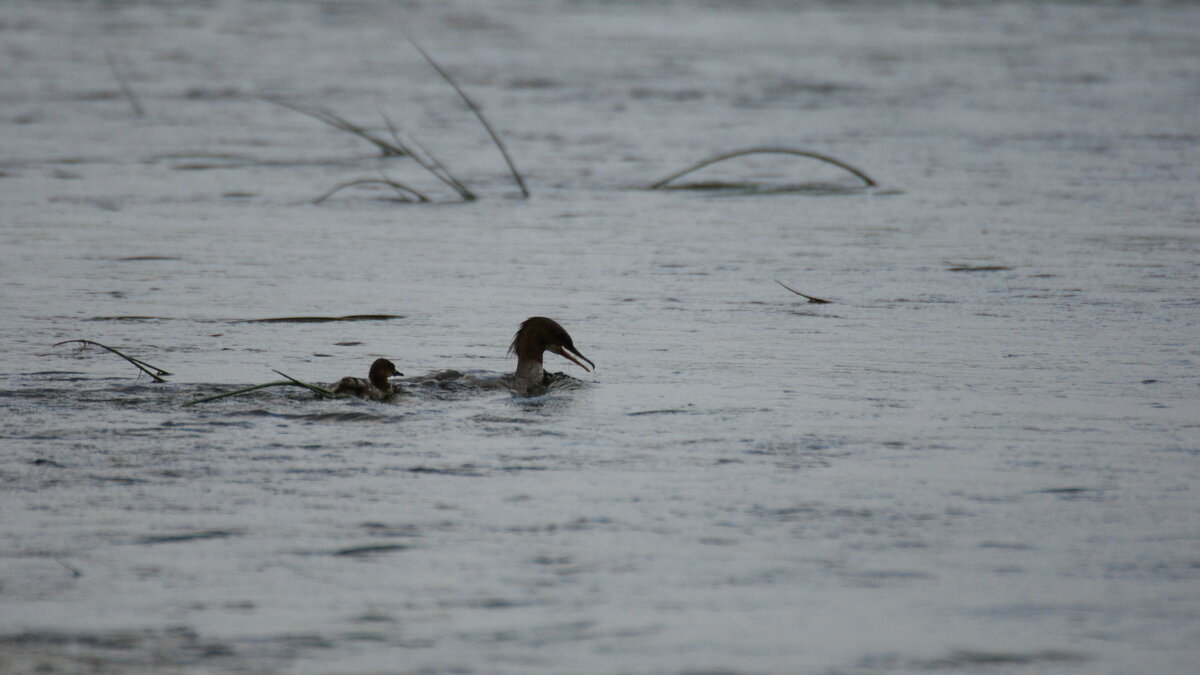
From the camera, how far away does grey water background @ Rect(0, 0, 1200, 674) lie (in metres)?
4.51

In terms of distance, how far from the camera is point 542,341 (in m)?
7.50

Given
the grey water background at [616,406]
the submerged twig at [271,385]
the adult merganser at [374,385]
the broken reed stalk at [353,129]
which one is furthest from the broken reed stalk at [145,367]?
the broken reed stalk at [353,129]

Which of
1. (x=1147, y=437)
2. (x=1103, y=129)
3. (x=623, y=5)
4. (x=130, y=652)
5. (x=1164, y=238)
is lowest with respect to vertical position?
(x=130, y=652)

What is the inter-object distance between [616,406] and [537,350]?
27.3 inches

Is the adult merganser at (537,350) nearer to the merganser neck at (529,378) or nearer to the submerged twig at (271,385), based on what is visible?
the merganser neck at (529,378)

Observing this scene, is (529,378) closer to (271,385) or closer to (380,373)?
(380,373)

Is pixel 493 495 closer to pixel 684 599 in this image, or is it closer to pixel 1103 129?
pixel 684 599

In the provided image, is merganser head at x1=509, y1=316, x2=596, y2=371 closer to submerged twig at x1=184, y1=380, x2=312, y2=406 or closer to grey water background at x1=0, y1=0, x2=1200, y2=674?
grey water background at x1=0, y1=0, x2=1200, y2=674

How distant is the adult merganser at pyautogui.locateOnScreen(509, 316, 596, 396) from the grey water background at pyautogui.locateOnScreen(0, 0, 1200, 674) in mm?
190

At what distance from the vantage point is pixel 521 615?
14.9ft

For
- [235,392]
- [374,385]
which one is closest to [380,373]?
[374,385]

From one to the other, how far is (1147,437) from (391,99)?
14.7m

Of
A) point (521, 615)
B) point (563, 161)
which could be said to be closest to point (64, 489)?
point (521, 615)

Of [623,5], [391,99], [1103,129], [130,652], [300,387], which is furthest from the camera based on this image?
[623,5]
